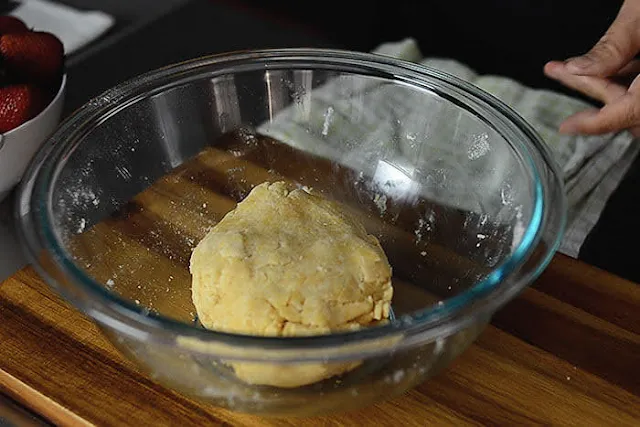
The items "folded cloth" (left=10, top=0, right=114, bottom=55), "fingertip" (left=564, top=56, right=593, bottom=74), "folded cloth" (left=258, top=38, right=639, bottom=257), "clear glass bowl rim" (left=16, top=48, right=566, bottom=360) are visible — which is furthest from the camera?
"folded cloth" (left=10, top=0, right=114, bottom=55)

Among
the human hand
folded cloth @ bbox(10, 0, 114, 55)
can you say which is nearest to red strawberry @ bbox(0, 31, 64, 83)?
folded cloth @ bbox(10, 0, 114, 55)

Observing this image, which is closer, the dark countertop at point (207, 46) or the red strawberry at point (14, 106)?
the red strawberry at point (14, 106)

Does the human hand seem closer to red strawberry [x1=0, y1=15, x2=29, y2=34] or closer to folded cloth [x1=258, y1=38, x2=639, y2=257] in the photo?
folded cloth [x1=258, y1=38, x2=639, y2=257]

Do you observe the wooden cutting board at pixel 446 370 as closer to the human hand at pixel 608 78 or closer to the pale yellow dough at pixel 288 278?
the pale yellow dough at pixel 288 278

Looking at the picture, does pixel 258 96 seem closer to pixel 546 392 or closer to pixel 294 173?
pixel 294 173

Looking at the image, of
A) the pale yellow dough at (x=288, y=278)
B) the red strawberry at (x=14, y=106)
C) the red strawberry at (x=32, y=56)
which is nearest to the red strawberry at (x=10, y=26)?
the red strawberry at (x=32, y=56)

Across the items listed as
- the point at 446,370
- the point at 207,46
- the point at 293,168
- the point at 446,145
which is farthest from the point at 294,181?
the point at 207,46
